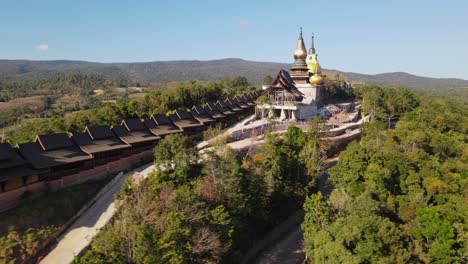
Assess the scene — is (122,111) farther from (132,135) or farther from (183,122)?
(132,135)

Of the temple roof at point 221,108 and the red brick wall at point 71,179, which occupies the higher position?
the temple roof at point 221,108

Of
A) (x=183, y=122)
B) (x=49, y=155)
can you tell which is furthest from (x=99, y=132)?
(x=183, y=122)

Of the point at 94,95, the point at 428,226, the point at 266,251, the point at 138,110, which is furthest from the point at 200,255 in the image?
the point at 94,95

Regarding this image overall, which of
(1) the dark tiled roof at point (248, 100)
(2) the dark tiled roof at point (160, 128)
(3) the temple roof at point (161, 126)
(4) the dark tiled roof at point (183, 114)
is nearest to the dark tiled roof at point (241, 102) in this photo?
(1) the dark tiled roof at point (248, 100)

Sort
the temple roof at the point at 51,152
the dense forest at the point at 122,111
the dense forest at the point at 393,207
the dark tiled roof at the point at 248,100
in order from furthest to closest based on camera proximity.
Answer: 1. the dark tiled roof at the point at 248,100
2. the dense forest at the point at 122,111
3. the temple roof at the point at 51,152
4. the dense forest at the point at 393,207

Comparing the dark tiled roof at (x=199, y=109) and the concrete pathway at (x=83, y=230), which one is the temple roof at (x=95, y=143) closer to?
the concrete pathway at (x=83, y=230)

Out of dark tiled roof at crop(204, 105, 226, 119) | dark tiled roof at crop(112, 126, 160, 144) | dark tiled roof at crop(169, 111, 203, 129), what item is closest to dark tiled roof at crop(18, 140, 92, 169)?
dark tiled roof at crop(112, 126, 160, 144)
